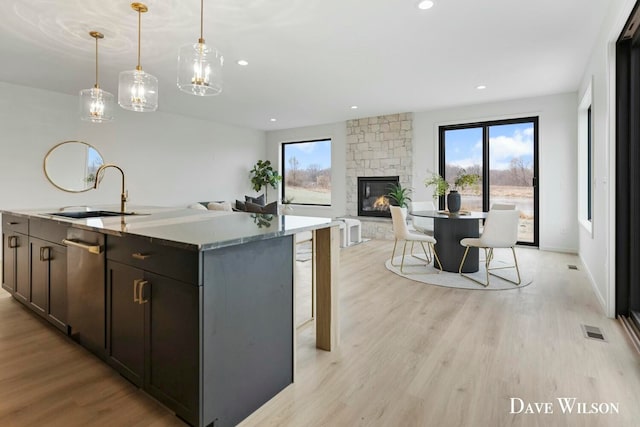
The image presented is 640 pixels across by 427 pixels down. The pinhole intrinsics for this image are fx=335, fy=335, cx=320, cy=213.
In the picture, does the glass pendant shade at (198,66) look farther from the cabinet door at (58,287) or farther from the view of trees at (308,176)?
the view of trees at (308,176)

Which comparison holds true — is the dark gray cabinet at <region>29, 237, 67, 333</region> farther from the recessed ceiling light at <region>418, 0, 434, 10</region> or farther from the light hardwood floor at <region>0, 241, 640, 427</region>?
the recessed ceiling light at <region>418, 0, 434, 10</region>

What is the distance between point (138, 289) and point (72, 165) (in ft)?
17.4

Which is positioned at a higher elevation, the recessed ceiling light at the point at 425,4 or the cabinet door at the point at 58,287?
the recessed ceiling light at the point at 425,4

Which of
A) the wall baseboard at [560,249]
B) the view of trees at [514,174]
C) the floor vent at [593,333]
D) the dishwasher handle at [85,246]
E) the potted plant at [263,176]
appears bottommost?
the floor vent at [593,333]

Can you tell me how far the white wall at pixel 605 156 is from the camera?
269cm

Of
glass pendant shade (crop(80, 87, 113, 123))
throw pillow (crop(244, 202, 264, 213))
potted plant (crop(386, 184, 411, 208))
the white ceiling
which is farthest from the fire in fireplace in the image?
glass pendant shade (crop(80, 87, 113, 123))

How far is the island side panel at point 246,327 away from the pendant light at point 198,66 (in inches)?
58.9

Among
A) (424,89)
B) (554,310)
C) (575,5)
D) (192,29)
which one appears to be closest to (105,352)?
(192,29)

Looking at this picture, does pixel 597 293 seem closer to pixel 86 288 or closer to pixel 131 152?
pixel 86 288

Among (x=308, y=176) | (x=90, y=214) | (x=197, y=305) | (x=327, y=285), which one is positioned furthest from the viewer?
(x=308, y=176)

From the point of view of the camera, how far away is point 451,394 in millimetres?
1731

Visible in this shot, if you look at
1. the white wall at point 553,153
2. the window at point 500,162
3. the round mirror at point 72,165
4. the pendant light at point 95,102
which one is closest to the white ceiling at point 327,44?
the white wall at point 553,153

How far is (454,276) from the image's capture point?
400cm

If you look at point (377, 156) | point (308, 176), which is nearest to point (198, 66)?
point (377, 156)
